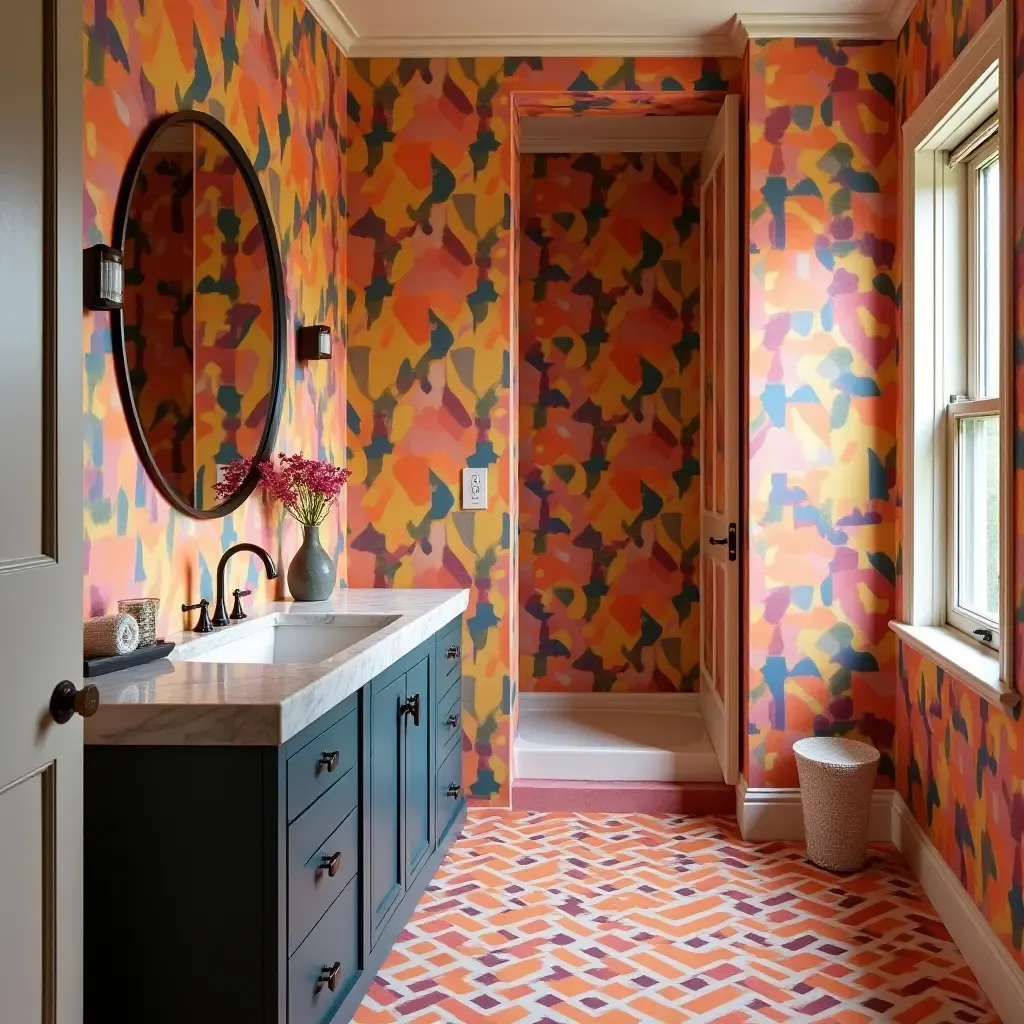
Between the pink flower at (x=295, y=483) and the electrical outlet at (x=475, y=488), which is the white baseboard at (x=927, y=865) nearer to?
the electrical outlet at (x=475, y=488)

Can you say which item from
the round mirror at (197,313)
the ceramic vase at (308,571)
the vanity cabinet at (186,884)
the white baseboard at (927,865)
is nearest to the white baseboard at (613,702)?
the white baseboard at (927,865)

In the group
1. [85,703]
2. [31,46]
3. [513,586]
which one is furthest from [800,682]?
[31,46]

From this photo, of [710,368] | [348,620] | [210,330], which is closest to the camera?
[210,330]

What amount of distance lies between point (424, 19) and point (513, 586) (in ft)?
6.55

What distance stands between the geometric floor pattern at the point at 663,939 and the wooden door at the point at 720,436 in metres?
0.60

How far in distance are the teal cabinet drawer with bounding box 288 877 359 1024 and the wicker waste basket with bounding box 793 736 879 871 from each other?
1608mm

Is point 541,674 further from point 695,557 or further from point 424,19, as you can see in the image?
point 424,19

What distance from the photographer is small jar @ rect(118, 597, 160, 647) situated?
2.07 m

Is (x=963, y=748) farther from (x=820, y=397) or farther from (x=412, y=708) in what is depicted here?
(x=412, y=708)

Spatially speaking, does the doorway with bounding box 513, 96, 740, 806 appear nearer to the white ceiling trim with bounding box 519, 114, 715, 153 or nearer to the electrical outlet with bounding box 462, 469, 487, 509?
the white ceiling trim with bounding box 519, 114, 715, 153

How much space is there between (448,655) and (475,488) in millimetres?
709

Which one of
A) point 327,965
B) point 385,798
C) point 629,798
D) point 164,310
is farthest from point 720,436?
point 327,965

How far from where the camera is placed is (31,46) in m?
1.38

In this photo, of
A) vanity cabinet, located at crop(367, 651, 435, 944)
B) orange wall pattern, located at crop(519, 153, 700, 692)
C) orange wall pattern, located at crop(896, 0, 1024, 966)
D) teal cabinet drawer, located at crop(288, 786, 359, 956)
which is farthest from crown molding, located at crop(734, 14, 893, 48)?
teal cabinet drawer, located at crop(288, 786, 359, 956)
